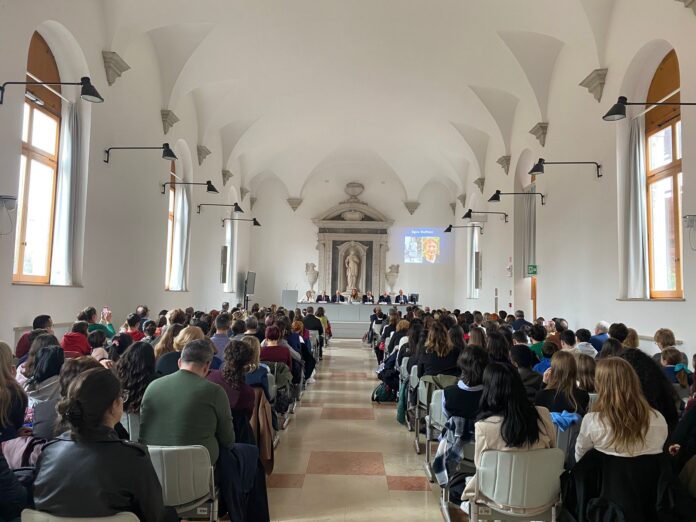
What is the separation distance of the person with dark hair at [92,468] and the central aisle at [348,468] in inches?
77.0

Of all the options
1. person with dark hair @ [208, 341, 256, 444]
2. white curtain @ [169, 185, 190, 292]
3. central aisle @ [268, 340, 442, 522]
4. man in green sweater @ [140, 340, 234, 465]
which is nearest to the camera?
man in green sweater @ [140, 340, 234, 465]

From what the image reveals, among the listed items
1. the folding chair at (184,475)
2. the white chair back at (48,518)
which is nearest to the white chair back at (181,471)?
the folding chair at (184,475)

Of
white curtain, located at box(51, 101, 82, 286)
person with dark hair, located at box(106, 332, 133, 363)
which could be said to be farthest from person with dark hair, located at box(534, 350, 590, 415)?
white curtain, located at box(51, 101, 82, 286)

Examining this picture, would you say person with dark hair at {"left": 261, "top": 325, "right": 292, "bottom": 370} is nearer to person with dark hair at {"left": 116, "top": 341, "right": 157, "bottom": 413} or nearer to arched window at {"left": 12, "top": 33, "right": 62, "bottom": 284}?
person with dark hair at {"left": 116, "top": 341, "right": 157, "bottom": 413}

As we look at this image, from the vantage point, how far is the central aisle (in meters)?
3.81

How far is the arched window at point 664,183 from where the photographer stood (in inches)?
290

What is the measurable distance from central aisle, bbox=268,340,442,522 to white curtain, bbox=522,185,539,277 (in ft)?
23.0

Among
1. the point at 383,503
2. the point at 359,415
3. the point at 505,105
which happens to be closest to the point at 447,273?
the point at 505,105

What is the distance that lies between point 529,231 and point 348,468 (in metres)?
9.95

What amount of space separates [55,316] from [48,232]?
124cm

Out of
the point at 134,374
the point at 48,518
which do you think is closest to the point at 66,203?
the point at 134,374

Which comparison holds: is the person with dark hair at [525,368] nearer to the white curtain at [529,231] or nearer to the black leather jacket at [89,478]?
the black leather jacket at [89,478]

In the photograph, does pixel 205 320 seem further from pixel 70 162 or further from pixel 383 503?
pixel 383 503

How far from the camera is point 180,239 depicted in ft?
42.9
